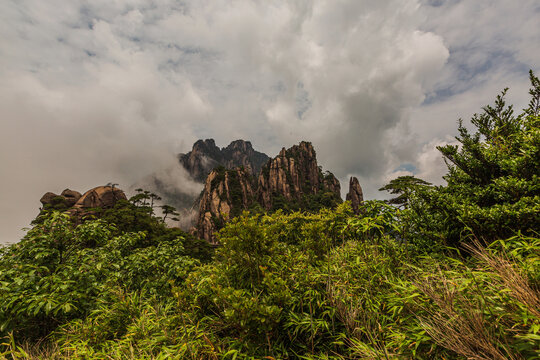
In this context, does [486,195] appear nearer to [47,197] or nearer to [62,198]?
[62,198]

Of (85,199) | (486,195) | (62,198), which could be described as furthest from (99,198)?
(486,195)

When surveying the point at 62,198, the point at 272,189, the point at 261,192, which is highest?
the point at 272,189

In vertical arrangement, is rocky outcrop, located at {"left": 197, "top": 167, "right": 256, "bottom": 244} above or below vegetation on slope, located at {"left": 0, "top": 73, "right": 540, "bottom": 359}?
above

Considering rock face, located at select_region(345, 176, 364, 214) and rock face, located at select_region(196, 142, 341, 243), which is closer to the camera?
rock face, located at select_region(196, 142, 341, 243)

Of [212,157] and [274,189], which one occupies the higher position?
[212,157]

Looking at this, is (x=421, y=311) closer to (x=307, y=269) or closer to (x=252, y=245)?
(x=307, y=269)

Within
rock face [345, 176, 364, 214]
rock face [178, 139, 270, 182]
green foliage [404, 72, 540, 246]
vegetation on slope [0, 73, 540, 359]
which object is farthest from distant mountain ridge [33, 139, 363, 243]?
rock face [178, 139, 270, 182]

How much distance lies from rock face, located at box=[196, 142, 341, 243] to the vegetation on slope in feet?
146

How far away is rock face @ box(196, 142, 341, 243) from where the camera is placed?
5450 centimetres

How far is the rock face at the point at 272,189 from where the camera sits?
54.5 metres

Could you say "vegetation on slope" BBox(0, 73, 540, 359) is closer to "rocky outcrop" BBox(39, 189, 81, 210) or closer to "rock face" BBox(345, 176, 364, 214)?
"rocky outcrop" BBox(39, 189, 81, 210)

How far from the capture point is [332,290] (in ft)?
9.34

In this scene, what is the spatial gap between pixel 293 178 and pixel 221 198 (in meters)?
27.6

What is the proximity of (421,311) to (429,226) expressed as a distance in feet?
7.97
